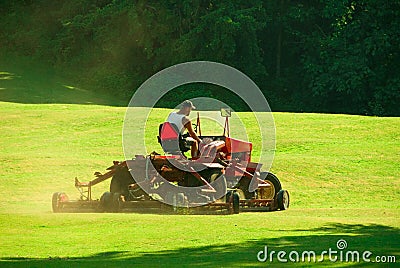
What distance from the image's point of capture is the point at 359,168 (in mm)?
21984

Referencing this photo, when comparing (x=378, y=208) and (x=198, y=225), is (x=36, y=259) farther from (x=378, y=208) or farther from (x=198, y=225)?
(x=378, y=208)

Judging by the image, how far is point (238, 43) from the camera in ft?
140

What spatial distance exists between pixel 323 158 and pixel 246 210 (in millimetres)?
7558

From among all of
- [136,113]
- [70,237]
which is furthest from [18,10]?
[70,237]

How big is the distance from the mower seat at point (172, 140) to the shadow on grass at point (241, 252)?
3.13 meters

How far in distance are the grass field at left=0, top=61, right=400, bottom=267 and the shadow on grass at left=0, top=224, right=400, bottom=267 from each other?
13mm

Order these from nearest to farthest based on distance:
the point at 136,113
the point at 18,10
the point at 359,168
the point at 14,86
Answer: the point at 359,168 → the point at 136,113 → the point at 14,86 → the point at 18,10

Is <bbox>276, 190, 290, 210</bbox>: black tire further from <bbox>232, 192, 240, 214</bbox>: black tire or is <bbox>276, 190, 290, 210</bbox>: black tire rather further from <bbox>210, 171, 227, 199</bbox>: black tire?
<bbox>232, 192, 240, 214</bbox>: black tire

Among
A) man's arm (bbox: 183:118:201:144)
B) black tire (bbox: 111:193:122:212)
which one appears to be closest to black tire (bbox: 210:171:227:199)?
man's arm (bbox: 183:118:201:144)

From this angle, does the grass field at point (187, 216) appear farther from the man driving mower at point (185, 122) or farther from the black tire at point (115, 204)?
the man driving mower at point (185, 122)

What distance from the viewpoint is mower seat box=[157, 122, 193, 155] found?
15.3m

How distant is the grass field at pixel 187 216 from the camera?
36.3ft

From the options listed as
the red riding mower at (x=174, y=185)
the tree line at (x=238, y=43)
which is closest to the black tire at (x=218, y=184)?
the red riding mower at (x=174, y=185)

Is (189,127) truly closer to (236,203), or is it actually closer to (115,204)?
(236,203)
